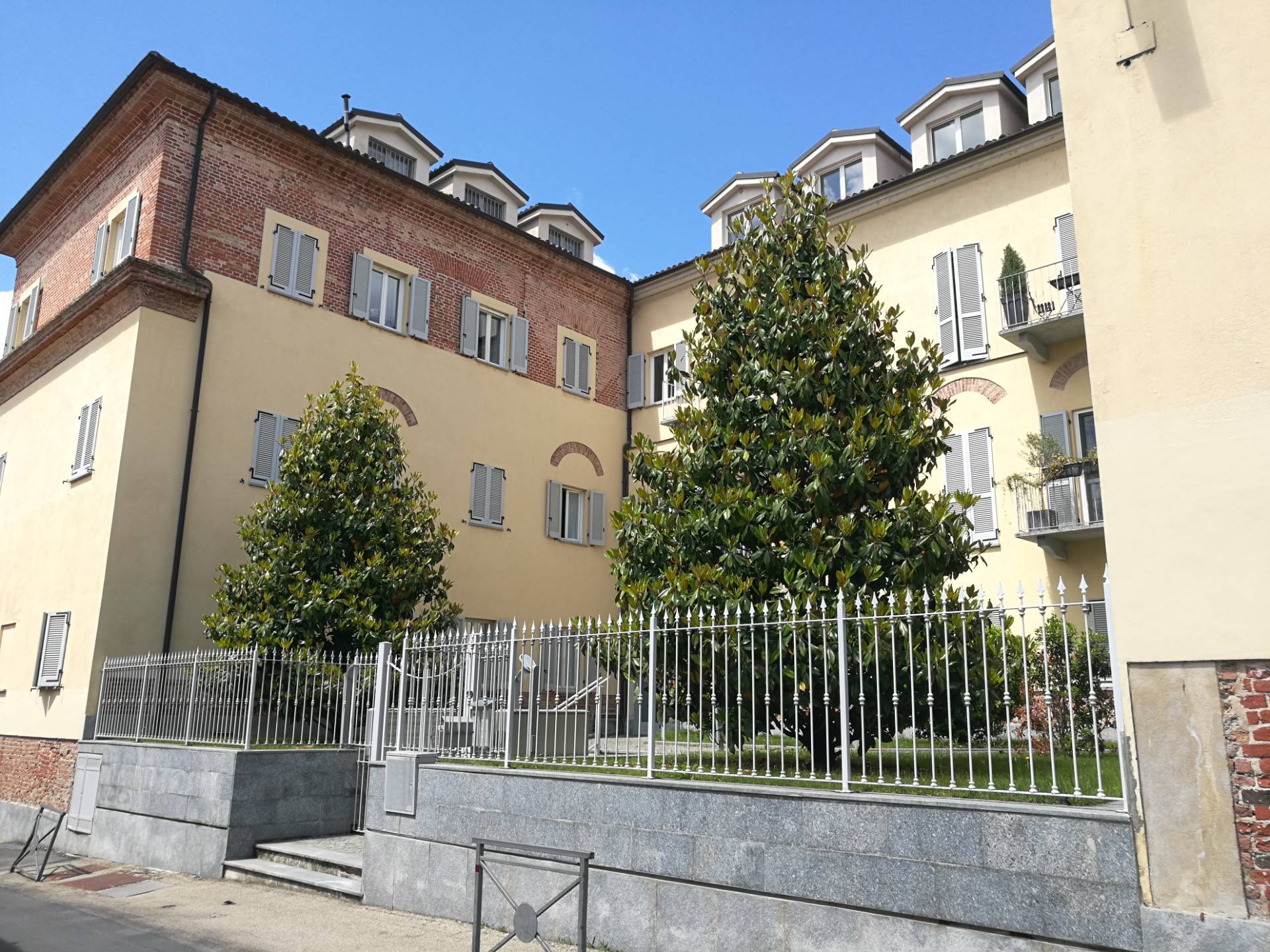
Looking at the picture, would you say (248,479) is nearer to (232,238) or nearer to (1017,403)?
(232,238)

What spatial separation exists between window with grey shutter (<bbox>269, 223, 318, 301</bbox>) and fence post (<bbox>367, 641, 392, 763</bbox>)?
776 centimetres

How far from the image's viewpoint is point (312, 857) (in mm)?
10414

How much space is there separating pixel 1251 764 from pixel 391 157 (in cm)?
1830

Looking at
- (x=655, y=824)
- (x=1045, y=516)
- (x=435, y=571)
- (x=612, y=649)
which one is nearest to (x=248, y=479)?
(x=435, y=571)

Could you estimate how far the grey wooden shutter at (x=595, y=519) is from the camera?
19.8 metres

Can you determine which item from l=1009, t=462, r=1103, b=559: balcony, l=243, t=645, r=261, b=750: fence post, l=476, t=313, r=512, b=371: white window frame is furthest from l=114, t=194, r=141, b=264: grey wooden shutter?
l=1009, t=462, r=1103, b=559: balcony

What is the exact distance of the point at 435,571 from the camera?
1457 cm

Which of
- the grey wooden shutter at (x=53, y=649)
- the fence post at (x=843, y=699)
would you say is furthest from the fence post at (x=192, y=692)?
the fence post at (x=843, y=699)

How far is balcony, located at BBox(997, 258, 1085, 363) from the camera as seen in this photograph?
1420 cm

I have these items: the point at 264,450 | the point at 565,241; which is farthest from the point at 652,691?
the point at 565,241

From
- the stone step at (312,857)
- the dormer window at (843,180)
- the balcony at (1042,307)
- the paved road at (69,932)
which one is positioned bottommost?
the paved road at (69,932)

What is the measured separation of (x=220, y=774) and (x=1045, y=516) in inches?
433

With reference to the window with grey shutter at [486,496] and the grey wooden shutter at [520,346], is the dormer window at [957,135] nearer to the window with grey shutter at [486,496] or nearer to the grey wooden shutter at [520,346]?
the grey wooden shutter at [520,346]

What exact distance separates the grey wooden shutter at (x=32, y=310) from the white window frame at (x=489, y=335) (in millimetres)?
8027
